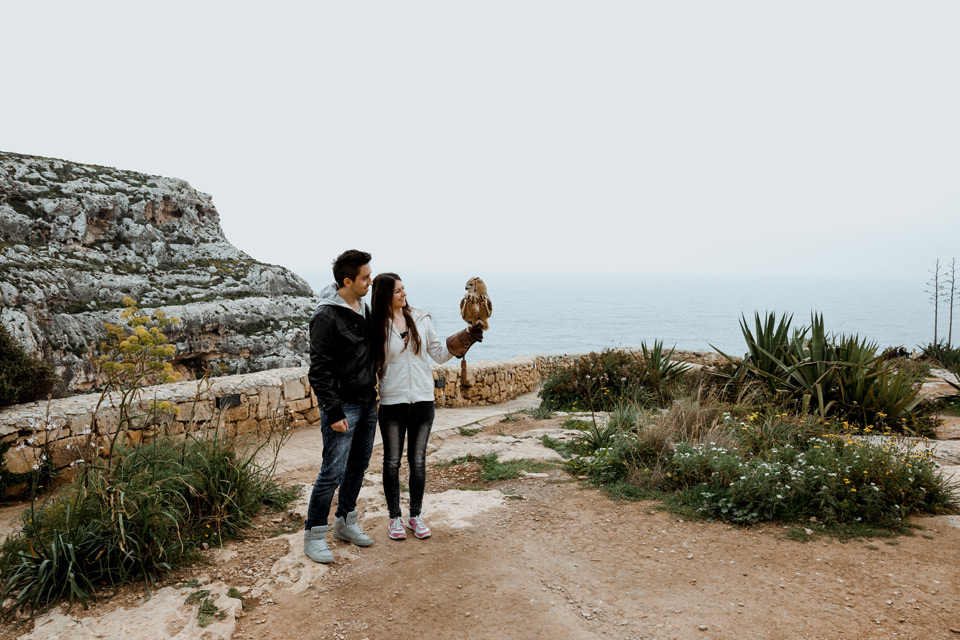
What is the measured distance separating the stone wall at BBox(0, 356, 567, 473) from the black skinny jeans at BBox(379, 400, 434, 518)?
0.38m

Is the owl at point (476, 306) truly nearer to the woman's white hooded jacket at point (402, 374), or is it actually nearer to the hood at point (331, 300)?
the woman's white hooded jacket at point (402, 374)

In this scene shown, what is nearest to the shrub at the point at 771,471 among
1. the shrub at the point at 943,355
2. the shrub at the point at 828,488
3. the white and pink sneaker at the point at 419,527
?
the shrub at the point at 828,488

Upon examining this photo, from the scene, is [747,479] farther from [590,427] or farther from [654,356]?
[654,356]

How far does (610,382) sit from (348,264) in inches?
255

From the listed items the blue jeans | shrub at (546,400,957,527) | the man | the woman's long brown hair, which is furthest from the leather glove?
shrub at (546,400,957,527)

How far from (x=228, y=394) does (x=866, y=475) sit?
20.9 feet

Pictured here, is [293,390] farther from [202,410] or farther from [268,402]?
[202,410]

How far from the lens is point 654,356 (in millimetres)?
8938

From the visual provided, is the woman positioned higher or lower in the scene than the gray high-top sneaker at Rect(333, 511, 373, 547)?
higher

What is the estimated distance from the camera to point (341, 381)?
3.22m

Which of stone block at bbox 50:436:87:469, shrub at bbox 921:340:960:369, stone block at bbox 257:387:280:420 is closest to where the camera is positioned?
stone block at bbox 50:436:87:469

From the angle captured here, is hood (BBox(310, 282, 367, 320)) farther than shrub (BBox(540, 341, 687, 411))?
No

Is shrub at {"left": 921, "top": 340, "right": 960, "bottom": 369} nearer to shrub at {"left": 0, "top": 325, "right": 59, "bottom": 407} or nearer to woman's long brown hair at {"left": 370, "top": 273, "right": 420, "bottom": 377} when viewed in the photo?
woman's long brown hair at {"left": 370, "top": 273, "right": 420, "bottom": 377}

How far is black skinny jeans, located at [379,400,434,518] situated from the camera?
3.42 metres
